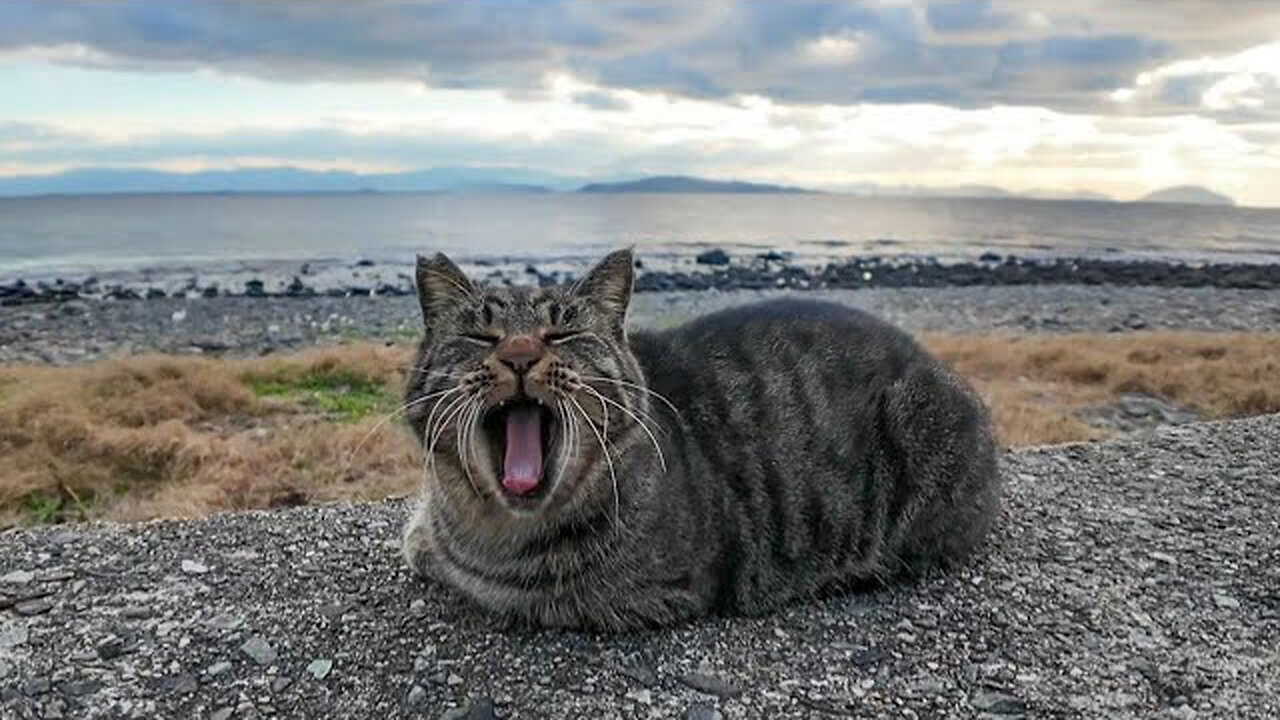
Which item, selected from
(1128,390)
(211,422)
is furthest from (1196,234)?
(211,422)

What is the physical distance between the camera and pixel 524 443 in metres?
4.67

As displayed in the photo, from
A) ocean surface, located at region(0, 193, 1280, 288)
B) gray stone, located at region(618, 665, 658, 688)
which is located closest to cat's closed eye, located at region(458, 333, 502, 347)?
gray stone, located at region(618, 665, 658, 688)

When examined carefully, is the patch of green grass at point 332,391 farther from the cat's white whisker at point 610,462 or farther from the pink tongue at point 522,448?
the pink tongue at point 522,448

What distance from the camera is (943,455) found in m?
6.02

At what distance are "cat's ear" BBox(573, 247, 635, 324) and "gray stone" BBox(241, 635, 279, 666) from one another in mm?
2011

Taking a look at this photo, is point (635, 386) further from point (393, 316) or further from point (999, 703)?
point (393, 316)

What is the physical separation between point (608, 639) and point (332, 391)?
8018 millimetres

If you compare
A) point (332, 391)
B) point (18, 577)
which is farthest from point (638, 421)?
point (332, 391)

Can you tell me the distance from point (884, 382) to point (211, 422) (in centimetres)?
705

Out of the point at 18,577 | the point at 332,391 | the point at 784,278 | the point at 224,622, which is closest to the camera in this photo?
the point at 224,622

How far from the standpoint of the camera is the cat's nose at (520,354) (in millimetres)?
4566

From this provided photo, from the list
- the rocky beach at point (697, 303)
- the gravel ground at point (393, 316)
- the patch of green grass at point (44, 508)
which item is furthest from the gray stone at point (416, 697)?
the gravel ground at point (393, 316)

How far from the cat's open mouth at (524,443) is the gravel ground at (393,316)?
14179mm

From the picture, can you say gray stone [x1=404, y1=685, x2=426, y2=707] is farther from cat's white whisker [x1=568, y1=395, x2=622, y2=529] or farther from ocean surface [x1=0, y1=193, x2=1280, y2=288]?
ocean surface [x1=0, y1=193, x2=1280, y2=288]
